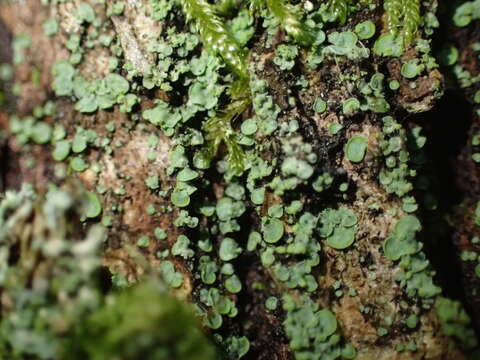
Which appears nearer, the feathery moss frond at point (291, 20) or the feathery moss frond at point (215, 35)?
the feathery moss frond at point (291, 20)

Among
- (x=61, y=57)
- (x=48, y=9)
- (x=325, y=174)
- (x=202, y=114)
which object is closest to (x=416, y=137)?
(x=325, y=174)

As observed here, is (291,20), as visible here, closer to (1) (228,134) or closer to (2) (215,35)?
(2) (215,35)

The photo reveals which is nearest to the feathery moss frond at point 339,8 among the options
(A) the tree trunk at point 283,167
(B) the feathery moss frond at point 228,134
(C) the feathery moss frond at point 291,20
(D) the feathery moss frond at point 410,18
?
(A) the tree trunk at point 283,167

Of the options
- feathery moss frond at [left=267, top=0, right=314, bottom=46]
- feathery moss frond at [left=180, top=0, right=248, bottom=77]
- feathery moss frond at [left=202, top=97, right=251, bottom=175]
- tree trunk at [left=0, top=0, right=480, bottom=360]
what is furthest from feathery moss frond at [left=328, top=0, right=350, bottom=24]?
feathery moss frond at [left=202, top=97, right=251, bottom=175]

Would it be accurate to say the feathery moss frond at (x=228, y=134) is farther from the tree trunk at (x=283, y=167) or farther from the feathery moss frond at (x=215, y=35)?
the feathery moss frond at (x=215, y=35)

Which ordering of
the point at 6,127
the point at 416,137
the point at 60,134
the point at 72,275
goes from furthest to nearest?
1. the point at 6,127
2. the point at 60,134
3. the point at 416,137
4. the point at 72,275

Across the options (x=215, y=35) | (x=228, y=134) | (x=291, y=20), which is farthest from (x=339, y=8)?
(x=228, y=134)

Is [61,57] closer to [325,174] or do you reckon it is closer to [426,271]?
[325,174]
